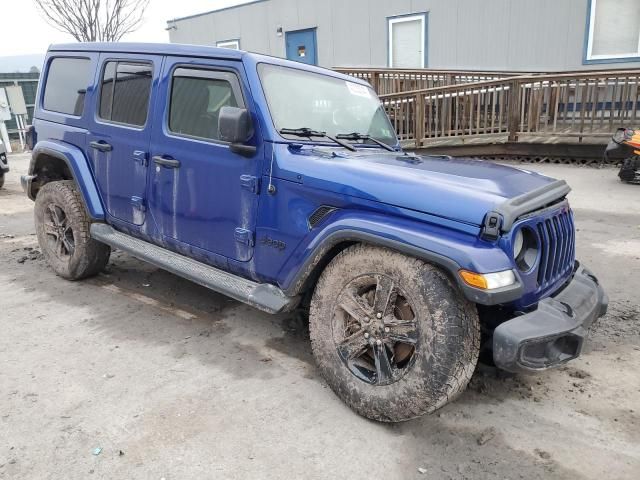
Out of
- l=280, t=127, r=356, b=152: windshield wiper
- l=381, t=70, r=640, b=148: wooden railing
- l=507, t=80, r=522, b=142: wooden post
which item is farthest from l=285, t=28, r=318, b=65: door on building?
l=280, t=127, r=356, b=152: windshield wiper

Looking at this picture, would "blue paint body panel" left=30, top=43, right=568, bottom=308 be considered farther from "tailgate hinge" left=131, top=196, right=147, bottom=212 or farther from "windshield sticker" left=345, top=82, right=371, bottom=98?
"windshield sticker" left=345, top=82, right=371, bottom=98

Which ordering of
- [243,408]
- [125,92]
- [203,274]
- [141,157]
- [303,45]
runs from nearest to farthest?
[243,408] < [203,274] < [141,157] < [125,92] < [303,45]

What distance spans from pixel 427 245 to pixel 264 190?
3.76ft

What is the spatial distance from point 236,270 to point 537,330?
1.91 metres

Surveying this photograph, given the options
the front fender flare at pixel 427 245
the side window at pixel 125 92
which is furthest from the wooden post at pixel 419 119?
the front fender flare at pixel 427 245

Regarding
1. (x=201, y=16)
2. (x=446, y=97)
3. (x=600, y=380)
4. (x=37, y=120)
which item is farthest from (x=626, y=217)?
(x=201, y=16)

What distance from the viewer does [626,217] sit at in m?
6.44

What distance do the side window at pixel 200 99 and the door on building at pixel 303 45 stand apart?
11.2m

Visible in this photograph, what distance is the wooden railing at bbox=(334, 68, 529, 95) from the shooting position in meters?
11.2

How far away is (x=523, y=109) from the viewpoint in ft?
32.0

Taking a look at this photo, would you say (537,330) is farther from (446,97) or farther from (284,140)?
(446,97)

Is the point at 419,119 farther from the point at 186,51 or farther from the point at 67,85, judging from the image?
the point at 186,51

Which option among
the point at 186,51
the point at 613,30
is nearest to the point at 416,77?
the point at 613,30

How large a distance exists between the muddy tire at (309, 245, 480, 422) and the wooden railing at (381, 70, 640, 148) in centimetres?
823
